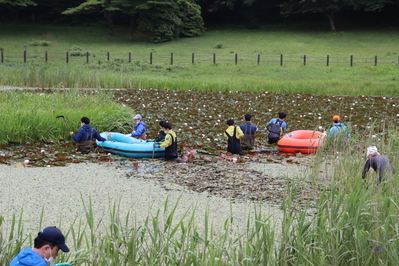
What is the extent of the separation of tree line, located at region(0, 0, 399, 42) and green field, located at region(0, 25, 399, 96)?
1728 mm

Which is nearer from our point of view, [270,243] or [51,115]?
[270,243]

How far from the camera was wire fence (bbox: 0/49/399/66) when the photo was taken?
39.3 m

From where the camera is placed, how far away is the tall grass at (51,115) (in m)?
14.5

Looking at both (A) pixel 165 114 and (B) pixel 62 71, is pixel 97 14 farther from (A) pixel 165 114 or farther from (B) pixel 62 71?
(A) pixel 165 114

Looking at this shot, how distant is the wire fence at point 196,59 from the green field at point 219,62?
70 mm

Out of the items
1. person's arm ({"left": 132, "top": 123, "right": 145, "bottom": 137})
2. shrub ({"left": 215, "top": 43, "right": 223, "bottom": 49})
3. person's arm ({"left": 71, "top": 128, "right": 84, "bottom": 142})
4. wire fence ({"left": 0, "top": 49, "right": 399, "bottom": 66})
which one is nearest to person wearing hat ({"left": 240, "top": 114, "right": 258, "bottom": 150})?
person's arm ({"left": 132, "top": 123, "right": 145, "bottom": 137})

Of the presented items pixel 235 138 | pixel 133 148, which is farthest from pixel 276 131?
pixel 133 148

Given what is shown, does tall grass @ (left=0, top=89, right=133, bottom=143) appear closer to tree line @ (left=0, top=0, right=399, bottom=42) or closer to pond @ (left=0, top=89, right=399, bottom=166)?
pond @ (left=0, top=89, right=399, bottom=166)

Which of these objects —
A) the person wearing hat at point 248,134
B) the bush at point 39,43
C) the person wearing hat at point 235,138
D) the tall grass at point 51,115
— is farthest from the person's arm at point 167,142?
the bush at point 39,43

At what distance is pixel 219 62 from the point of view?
40.5 m

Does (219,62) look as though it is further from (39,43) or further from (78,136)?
(78,136)

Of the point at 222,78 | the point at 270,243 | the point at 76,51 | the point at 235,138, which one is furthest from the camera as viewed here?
the point at 76,51

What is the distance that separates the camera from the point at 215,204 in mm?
9227

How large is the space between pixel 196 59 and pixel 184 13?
12428 millimetres
